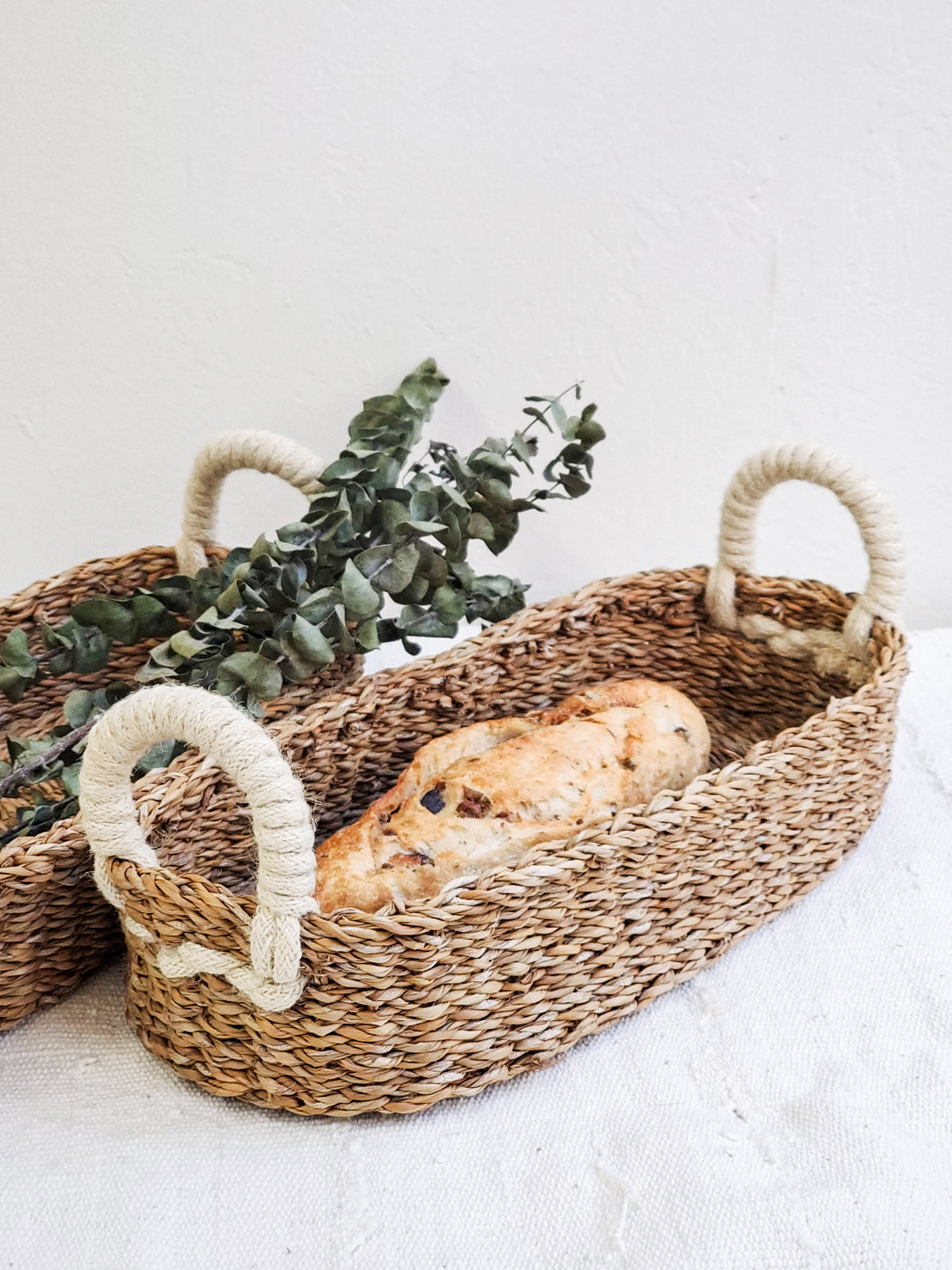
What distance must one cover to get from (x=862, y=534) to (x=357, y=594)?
0.56 metres

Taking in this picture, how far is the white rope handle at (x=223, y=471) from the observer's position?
122cm

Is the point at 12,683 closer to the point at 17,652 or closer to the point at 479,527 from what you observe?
the point at 17,652

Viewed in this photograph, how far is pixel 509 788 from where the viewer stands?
1007 millimetres

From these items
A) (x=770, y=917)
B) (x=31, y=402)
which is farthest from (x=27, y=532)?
(x=770, y=917)

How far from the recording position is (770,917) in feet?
3.54

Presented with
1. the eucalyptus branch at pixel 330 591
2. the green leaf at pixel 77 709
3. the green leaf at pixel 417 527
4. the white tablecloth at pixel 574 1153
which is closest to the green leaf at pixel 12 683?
the eucalyptus branch at pixel 330 591

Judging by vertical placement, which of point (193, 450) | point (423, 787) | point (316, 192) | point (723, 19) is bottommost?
point (423, 787)

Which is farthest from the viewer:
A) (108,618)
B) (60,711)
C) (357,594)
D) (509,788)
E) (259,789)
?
(60,711)

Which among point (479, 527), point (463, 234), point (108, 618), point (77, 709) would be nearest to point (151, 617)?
point (108, 618)

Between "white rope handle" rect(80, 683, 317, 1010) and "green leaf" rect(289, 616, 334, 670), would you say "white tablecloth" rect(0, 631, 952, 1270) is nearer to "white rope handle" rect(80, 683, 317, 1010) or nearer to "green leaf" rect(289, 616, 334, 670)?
"white rope handle" rect(80, 683, 317, 1010)

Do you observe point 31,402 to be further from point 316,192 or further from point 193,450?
point 316,192

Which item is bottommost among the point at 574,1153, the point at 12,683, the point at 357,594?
the point at 574,1153

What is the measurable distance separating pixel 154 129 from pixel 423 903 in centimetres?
103

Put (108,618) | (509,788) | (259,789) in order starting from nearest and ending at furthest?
(259,789), (509,788), (108,618)
